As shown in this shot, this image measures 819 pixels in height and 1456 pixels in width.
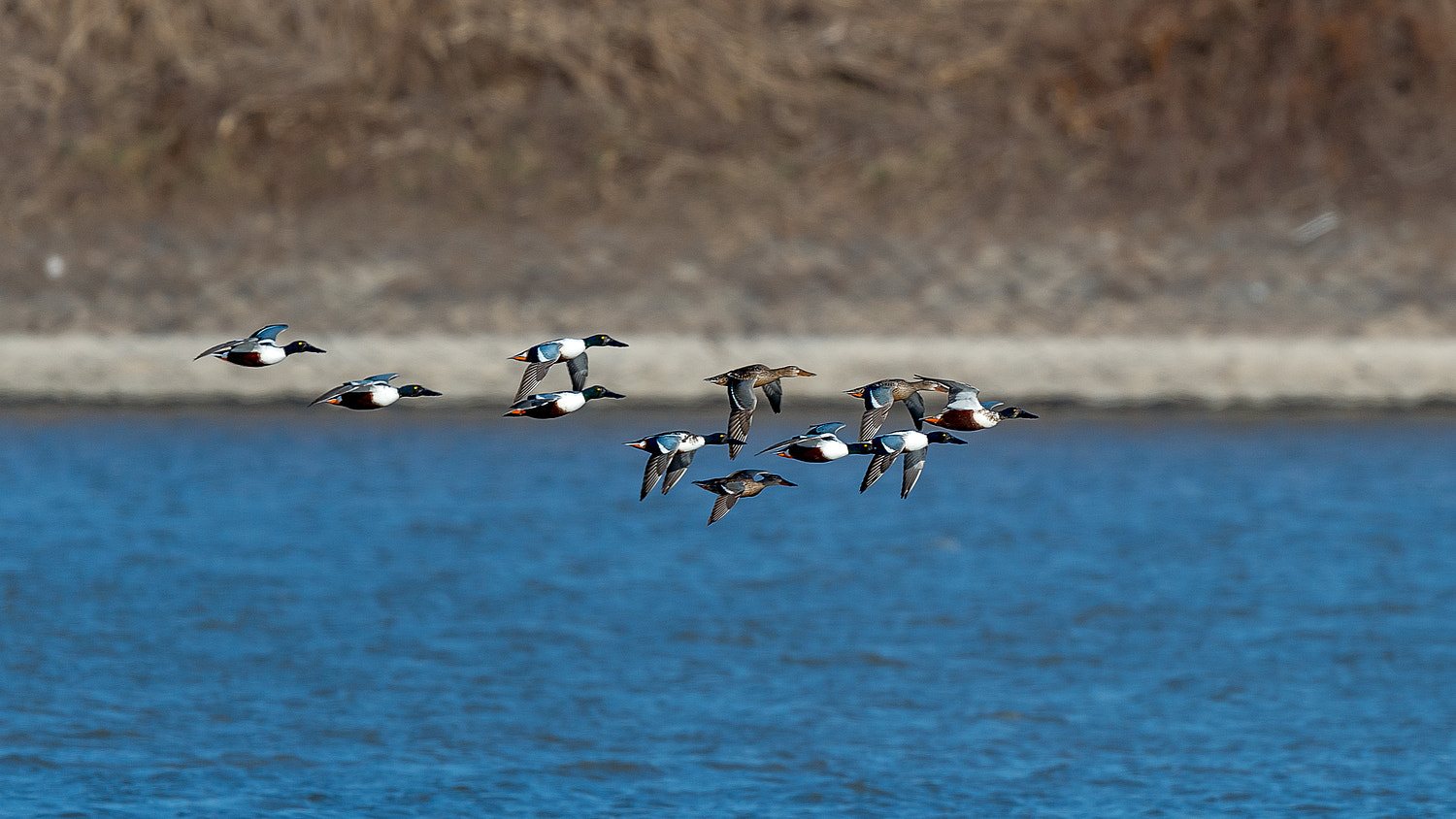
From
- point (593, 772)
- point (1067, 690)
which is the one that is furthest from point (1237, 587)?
point (593, 772)

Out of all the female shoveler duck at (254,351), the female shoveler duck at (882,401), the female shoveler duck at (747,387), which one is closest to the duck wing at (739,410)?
the female shoveler duck at (747,387)

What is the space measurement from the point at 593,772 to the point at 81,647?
5505 mm

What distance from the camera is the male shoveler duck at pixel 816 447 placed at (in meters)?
7.18

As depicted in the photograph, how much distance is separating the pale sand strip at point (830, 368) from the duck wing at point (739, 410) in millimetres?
18722

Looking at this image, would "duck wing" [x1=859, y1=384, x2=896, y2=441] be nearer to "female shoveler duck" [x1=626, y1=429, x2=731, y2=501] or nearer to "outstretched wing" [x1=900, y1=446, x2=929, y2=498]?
"outstretched wing" [x1=900, y1=446, x2=929, y2=498]

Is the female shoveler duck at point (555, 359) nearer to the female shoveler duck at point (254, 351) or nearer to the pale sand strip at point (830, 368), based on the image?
the female shoveler duck at point (254, 351)

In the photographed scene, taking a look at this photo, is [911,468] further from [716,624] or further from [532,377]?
[716,624]

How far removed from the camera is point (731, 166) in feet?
107

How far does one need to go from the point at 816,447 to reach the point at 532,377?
1091mm

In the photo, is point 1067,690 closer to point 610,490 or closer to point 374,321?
point 610,490

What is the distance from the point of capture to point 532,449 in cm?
2702

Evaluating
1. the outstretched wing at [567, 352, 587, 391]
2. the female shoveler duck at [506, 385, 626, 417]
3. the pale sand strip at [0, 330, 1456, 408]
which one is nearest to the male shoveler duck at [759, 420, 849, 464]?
the female shoveler duck at [506, 385, 626, 417]

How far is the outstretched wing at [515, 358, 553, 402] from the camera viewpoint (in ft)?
23.7

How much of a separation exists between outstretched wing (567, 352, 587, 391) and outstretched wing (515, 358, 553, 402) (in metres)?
0.09
